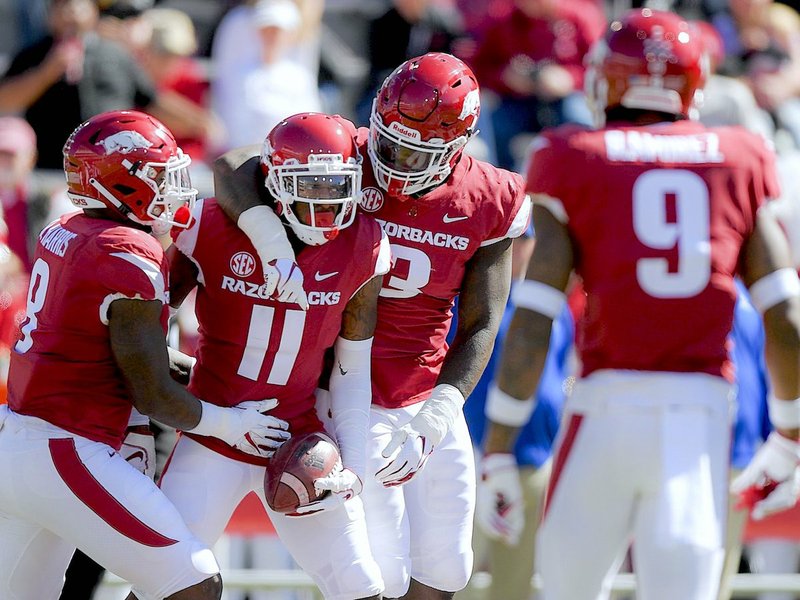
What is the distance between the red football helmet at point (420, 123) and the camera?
3848 mm

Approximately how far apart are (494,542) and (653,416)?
2.01 meters

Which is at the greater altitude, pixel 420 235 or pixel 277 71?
pixel 420 235

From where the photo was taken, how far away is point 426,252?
4035 millimetres

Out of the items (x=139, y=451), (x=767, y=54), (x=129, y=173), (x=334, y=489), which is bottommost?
(x=767, y=54)

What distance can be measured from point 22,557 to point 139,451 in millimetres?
428

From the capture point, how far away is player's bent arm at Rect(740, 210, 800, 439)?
4.11 metres

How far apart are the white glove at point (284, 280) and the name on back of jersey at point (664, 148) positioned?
3.32 ft

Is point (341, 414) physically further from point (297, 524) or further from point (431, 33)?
point (431, 33)

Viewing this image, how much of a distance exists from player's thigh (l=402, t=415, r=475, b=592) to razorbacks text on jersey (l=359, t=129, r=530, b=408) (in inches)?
8.4

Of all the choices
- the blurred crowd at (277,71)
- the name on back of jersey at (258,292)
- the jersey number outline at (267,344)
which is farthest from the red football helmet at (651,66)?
the blurred crowd at (277,71)

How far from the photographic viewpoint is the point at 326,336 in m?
3.92

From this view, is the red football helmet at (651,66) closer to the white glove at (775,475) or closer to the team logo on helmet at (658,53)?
the team logo on helmet at (658,53)

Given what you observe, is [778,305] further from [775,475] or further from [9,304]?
[9,304]

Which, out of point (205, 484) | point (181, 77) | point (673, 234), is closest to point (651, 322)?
point (673, 234)
